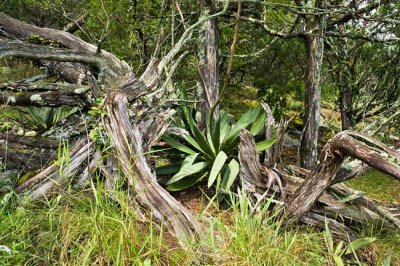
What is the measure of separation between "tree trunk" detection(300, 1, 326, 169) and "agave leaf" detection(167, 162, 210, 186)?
1514 millimetres

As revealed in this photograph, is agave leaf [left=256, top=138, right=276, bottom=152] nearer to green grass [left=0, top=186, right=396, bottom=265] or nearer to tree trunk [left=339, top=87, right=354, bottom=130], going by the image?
green grass [left=0, top=186, right=396, bottom=265]

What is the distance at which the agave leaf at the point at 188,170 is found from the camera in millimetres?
3785

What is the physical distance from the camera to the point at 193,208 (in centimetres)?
372

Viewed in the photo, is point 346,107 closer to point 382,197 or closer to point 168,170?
point 382,197

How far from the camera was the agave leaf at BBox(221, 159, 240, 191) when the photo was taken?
371 cm

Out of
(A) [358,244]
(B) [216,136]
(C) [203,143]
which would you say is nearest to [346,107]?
(B) [216,136]

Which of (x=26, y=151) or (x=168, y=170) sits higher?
(x=26, y=151)

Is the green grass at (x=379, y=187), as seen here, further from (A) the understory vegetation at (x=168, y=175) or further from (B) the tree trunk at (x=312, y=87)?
(B) the tree trunk at (x=312, y=87)

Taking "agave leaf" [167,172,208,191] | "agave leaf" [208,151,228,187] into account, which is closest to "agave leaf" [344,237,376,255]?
"agave leaf" [208,151,228,187]

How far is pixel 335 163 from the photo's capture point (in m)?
3.06

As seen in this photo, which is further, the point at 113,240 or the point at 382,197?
the point at 382,197

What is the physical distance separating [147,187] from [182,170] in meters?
0.78

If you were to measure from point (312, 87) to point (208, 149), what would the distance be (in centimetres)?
158

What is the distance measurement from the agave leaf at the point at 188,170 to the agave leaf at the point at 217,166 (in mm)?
174
